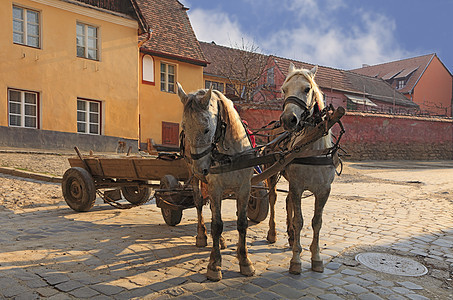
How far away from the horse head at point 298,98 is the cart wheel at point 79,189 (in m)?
4.28

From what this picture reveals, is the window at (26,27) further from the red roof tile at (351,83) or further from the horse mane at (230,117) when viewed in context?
the red roof tile at (351,83)

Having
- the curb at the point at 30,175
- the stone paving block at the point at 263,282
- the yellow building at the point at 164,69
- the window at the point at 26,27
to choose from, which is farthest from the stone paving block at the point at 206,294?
the yellow building at the point at 164,69

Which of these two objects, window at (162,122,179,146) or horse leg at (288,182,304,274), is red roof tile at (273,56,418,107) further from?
horse leg at (288,182,304,274)

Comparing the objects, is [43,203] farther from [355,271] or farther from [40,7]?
[40,7]

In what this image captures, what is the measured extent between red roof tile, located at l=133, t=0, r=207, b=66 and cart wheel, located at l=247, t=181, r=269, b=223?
1513 centimetres

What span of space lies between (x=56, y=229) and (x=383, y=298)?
4.57m

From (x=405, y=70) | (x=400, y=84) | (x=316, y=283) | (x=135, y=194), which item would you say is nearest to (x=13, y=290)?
(x=316, y=283)

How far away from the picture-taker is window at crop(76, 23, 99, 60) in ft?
51.2

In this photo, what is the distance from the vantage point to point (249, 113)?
2039 cm

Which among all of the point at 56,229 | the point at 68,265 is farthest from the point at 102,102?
the point at 68,265

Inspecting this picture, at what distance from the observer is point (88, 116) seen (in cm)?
1584

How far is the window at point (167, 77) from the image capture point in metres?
20.4

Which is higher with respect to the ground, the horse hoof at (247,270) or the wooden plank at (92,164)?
the wooden plank at (92,164)

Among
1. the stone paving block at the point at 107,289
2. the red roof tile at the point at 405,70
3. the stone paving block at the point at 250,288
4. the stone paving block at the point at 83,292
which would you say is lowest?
the stone paving block at the point at 250,288
